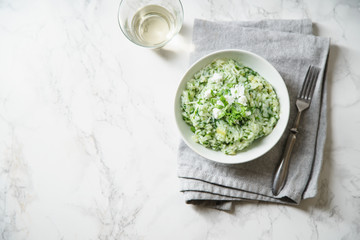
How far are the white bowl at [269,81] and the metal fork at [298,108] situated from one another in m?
0.18

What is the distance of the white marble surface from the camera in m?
2.11

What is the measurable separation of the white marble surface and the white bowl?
0.27 meters

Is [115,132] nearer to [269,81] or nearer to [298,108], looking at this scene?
[269,81]

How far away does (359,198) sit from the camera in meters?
2.08

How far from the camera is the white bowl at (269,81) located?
6.12 ft

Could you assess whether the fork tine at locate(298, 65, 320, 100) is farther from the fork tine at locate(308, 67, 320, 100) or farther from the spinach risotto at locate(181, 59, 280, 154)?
the spinach risotto at locate(181, 59, 280, 154)

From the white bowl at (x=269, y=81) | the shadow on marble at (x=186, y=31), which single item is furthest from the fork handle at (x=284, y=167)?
the shadow on marble at (x=186, y=31)

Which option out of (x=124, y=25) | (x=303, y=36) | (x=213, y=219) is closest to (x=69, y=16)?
(x=124, y=25)

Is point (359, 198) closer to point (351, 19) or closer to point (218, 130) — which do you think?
point (218, 130)

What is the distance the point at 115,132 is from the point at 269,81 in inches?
46.9

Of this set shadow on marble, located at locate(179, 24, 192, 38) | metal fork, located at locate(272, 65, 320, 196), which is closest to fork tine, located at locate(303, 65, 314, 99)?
metal fork, located at locate(272, 65, 320, 196)

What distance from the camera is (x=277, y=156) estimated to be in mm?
2031

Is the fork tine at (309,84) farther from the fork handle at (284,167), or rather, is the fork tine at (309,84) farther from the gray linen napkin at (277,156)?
the fork handle at (284,167)

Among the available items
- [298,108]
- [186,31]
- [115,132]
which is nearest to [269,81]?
[298,108]
